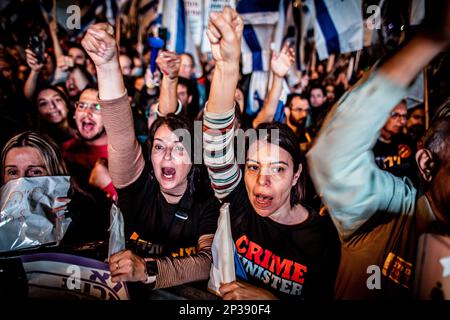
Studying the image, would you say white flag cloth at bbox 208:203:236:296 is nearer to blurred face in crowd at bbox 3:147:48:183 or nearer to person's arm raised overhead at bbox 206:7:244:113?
person's arm raised overhead at bbox 206:7:244:113

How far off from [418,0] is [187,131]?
63.8 inches

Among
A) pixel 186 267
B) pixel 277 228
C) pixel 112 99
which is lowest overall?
pixel 186 267

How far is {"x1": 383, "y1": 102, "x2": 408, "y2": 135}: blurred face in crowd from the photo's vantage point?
235 cm

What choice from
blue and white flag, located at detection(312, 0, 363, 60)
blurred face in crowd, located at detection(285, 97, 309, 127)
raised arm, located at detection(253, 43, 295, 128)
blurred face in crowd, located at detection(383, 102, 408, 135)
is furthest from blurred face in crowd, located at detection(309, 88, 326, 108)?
raised arm, located at detection(253, 43, 295, 128)

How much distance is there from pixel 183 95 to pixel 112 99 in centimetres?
106

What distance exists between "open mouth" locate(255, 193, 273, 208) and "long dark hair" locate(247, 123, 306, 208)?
13 centimetres

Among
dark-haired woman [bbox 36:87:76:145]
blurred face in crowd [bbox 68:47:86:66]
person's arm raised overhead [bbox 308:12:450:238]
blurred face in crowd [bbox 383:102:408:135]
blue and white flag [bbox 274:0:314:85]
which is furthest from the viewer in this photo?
blurred face in crowd [bbox 68:47:86:66]

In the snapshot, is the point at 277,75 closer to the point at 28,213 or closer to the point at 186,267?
the point at 186,267

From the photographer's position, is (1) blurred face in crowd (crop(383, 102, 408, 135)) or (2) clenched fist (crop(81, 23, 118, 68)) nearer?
(2) clenched fist (crop(81, 23, 118, 68))

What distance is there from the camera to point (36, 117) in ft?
8.93

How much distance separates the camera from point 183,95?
2.84m

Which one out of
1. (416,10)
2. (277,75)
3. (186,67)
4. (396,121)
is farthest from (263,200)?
(186,67)

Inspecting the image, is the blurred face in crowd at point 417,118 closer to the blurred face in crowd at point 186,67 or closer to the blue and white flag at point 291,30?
the blue and white flag at point 291,30

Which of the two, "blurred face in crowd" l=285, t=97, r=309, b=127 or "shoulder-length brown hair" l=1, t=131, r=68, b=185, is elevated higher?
"blurred face in crowd" l=285, t=97, r=309, b=127
